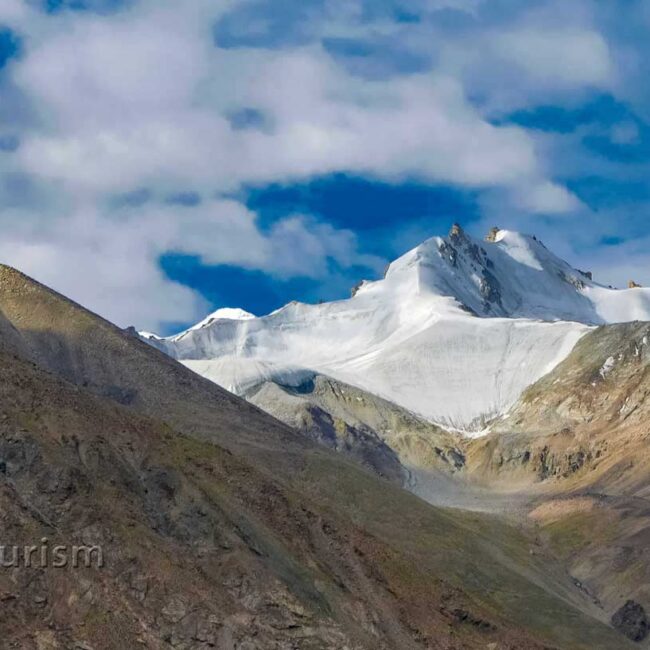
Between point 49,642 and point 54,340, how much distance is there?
301ft

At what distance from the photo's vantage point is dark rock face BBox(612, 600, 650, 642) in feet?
433

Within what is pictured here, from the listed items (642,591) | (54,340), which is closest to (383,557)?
(642,591)

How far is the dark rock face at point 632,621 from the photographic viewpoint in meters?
132

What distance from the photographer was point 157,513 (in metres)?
82.3

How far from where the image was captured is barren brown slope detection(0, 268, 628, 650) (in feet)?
227

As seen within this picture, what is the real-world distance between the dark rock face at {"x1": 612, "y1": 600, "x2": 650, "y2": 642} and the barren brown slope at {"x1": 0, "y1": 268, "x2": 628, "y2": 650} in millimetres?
8268

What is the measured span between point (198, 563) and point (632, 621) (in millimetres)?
67694

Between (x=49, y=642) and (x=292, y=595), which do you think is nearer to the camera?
(x=49, y=642)

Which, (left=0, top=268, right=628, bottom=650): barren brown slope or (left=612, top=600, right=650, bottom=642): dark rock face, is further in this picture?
(left=612, top=600, right=650, bottom=642): dark rock face

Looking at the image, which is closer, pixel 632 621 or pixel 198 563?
pixel 198 563

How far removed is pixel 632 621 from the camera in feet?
442

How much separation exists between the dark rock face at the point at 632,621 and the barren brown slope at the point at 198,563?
8.27m

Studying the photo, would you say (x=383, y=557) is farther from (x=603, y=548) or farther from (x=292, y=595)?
A: (x=603, y=548)

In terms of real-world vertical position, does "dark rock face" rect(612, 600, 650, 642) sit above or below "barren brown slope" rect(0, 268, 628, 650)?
below
